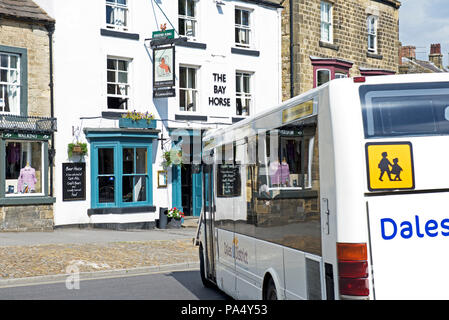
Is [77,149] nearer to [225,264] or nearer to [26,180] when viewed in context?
[26,180]

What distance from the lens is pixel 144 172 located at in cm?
2480

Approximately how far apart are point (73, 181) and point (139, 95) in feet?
13.3

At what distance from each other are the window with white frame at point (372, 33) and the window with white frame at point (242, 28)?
27.6ft

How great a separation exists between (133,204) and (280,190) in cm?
1720

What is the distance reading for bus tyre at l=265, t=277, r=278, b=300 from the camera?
7.88 m

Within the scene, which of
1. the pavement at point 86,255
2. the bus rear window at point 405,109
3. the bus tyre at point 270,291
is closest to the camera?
the bus rear window at point 405,109

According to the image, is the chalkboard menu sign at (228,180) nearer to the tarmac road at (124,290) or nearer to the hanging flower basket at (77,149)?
the tarmac road at (124,290)

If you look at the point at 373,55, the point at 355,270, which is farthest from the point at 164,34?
the point at 355,270

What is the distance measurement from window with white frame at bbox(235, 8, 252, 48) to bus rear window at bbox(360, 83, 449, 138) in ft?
73.1

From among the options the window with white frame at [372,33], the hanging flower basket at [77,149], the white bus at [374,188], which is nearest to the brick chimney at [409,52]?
the window with white frame at [372,33]

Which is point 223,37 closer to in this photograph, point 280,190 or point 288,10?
point 288,10

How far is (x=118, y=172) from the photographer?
23.8 metres

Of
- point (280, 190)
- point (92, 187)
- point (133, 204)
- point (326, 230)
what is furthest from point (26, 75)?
point (326, 230)

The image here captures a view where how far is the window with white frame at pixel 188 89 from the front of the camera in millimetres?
26147
